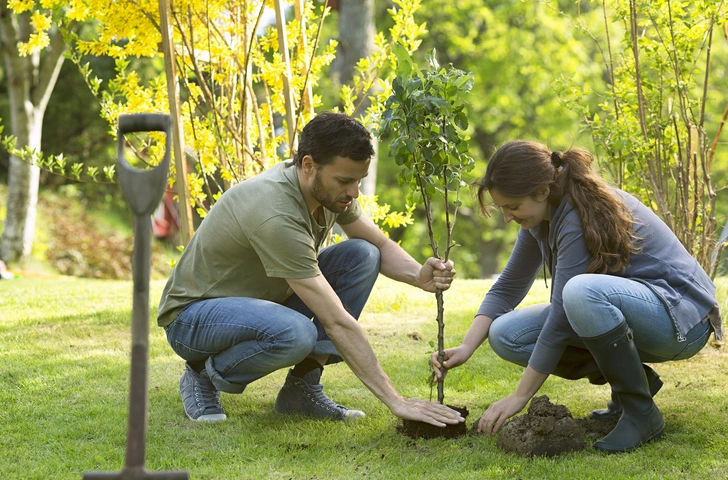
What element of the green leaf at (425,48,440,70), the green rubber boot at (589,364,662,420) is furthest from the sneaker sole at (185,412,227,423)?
the green leaf at (425,48,440,70)

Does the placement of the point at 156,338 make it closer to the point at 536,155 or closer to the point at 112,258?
the point at 536,155

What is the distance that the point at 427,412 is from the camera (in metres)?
2.99

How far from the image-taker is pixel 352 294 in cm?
346

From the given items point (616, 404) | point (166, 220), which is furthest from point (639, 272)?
point (166, 220)

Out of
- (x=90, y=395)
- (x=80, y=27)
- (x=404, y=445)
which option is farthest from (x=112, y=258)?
(x=404, y=445)

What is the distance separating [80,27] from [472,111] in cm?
894

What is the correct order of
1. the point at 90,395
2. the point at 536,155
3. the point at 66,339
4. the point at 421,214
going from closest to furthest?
the point at 536,155
the point at 90,395
the point at 66,339
the point at 421,214

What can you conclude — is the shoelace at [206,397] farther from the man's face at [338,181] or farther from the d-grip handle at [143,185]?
the d-grip handle at [143,185]

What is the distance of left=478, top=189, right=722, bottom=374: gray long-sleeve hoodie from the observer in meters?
2.84

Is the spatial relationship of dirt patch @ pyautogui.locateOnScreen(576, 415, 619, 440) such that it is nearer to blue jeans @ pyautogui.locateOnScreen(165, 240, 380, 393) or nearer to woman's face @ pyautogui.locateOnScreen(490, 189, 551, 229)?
woman's face @ pyautogui.locateOnScreen(490, 189, 551, 229)

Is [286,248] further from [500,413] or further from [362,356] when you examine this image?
[500,413]

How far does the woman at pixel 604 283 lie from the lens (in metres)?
2.77

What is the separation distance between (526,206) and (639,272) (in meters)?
0.49

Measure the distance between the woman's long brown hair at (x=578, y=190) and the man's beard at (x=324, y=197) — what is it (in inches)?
22.0
